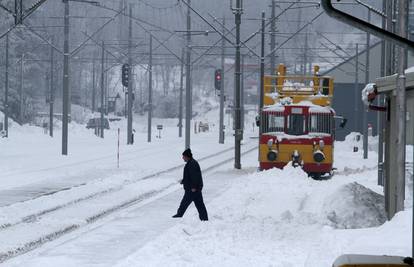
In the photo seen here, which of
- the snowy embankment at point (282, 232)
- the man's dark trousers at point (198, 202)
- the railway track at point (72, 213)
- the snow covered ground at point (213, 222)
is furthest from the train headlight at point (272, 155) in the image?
the man's dark trousers at point (198, 202)

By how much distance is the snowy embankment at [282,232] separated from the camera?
12555 mm

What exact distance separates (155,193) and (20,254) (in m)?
12.2

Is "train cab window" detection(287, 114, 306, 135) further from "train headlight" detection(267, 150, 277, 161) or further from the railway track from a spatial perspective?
the railway track

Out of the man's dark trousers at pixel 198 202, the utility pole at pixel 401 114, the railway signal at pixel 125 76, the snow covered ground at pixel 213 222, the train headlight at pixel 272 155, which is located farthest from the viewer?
the railway signal at pixel 125 76

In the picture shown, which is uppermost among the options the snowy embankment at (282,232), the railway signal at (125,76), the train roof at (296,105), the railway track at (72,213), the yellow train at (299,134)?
the railway signal at (125,76)

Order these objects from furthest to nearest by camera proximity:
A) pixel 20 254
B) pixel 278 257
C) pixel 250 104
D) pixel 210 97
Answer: pixel 210 97, pixel 250 104, pixel 20 254, pixel 278 257

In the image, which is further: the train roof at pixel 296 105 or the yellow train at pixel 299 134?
the train roof at pixel 296 105

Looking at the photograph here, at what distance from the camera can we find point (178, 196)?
25.6 metres

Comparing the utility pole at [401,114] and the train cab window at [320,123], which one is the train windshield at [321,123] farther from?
the utility pole at [401,114]

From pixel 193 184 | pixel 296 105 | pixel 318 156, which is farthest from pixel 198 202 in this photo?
pixel 296 105

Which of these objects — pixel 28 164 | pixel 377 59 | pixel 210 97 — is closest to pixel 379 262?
pixel 28 164

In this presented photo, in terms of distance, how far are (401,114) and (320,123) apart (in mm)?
18069

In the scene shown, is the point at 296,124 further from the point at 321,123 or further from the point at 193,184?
the point at 193,184

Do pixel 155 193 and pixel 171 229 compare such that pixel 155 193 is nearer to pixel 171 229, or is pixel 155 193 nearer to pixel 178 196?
pixel 178 196
